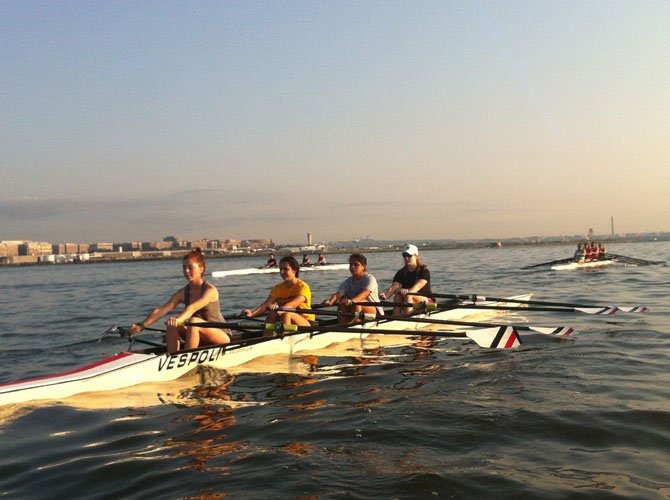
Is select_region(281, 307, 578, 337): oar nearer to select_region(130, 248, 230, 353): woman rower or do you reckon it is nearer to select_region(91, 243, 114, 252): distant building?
select_region(130, 248, 230, 353): woman rower

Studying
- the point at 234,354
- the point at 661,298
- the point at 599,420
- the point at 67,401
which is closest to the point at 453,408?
the point at 599,420

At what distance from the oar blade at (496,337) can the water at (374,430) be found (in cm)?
26

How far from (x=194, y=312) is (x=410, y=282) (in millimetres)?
5231

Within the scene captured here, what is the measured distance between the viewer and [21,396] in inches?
255

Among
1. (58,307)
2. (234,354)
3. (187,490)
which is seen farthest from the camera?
(58,307)

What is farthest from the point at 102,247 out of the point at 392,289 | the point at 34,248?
the point at 392,289

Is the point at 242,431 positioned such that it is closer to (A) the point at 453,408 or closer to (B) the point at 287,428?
(B) the point at 287,428

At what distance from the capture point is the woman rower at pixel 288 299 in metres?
9.20

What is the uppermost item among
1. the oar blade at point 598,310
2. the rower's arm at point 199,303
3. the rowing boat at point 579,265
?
the rower's arm at point 199,303

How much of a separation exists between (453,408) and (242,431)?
2.21 m

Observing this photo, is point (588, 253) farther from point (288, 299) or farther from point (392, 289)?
point (288, 299)

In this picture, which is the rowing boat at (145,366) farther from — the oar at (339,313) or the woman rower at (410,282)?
the woman rower at (410,282)

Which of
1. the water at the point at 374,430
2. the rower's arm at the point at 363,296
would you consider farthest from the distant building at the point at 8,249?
the rower's arm at the point at 363,296

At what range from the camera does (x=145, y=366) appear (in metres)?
7.43
